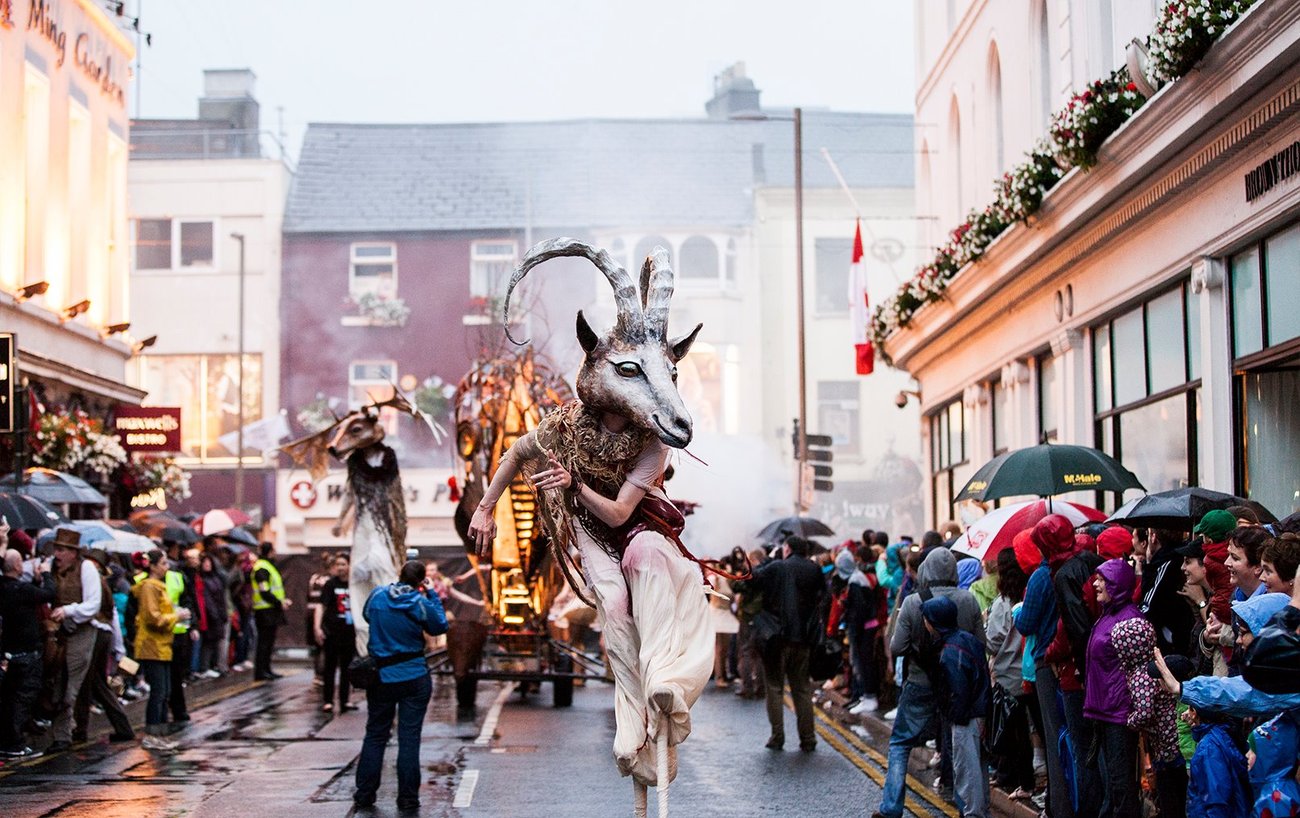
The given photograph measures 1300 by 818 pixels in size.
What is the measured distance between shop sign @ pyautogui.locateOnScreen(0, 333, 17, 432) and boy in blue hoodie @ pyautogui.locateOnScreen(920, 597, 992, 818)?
35.2ft

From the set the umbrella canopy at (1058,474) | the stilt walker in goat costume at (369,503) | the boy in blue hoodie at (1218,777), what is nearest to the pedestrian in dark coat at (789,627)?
the umbrella canopy at (1058,474)

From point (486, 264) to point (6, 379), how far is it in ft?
97.2

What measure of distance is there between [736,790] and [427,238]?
117 ft

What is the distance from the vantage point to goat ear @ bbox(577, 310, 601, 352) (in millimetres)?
8766

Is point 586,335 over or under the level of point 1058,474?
over

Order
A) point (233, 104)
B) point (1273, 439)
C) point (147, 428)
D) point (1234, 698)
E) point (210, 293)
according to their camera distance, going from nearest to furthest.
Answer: point (1234, 698) < point (1273, 439) < point (147, 428) < point (210, 293) < point (233, 104)

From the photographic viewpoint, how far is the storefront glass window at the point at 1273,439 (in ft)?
48.6

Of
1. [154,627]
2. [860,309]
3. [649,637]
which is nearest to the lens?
[649,637]

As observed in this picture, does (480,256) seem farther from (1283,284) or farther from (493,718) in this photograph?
(1283,284)

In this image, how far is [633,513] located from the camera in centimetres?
920

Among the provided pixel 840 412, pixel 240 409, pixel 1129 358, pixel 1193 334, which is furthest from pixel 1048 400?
pixel 240 409

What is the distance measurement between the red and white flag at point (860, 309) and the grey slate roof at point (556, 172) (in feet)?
53.4

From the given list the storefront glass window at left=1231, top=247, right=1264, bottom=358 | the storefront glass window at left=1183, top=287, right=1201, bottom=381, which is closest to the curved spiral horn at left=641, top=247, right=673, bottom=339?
the storefront glass window at left=1231, top=247, right=1264, bottom=358

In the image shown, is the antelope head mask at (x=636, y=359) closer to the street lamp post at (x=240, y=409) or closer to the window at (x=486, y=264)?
the street lamp post at (x=240, y=409)
